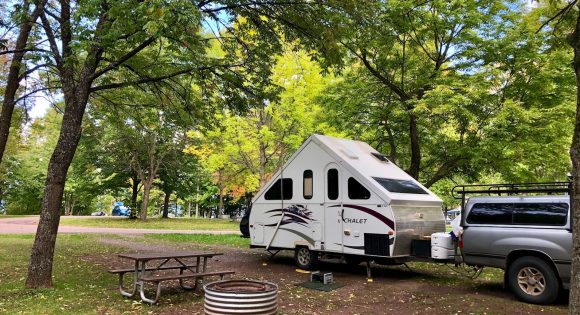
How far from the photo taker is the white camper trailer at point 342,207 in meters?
9.78

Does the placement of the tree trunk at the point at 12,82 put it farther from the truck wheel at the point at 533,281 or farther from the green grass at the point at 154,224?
the green grass at the point at 154,224

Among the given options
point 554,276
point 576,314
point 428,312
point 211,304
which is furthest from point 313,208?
point 576,314

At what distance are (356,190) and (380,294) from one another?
2468 mm

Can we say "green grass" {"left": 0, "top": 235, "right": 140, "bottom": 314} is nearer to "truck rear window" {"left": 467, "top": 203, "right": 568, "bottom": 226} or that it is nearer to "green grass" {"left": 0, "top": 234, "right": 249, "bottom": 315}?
"green grass" {"left": 0, "top": 234, "right": 249, "bottom": 315}

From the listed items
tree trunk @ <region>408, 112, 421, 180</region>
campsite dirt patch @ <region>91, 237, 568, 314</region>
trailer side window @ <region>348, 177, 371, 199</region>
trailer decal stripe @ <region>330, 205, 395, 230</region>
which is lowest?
campsite dirt patch @ <region>91, 237, 568, 314</region>

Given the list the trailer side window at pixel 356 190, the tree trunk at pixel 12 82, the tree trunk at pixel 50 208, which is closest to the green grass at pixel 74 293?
the tree trunk at pixel 50 208

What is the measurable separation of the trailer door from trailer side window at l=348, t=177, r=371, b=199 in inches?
11.7

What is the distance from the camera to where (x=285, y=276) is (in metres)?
10.5

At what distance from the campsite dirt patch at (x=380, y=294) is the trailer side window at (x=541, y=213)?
1378 millimetres

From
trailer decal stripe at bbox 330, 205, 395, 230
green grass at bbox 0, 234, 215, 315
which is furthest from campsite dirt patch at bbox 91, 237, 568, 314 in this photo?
trailer decal stripe at bbox 330, 205, 395, 230

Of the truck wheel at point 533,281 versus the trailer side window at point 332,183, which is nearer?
the truck wheel at point 533,281

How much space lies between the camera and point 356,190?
10.3 metres

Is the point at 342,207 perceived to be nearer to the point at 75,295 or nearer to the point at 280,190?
the point at 280,190

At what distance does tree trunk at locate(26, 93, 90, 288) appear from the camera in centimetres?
814
